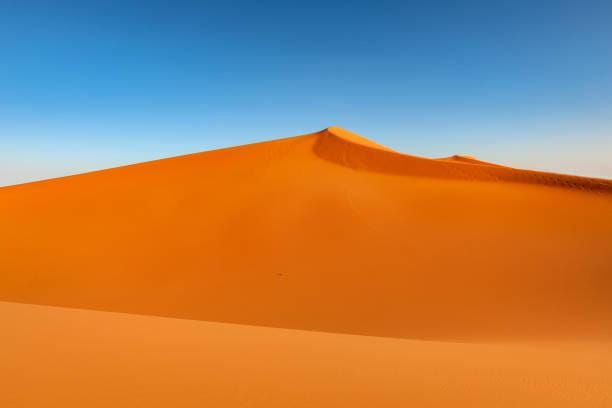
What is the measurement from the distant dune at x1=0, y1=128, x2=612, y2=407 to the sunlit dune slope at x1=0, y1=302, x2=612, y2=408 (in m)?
0.04

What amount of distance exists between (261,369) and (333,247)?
296 inches

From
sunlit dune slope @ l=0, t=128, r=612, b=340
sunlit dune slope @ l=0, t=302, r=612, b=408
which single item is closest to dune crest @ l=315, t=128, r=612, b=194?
sunlit dune slope @ l=0, t=128, r=612, b=340

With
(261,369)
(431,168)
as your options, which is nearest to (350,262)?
(261,369)

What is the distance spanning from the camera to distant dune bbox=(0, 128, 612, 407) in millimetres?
4469

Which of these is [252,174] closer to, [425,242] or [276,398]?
[425,242]

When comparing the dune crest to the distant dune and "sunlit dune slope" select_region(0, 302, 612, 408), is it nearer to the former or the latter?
the distant dune

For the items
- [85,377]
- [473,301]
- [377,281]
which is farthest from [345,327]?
[85,377]

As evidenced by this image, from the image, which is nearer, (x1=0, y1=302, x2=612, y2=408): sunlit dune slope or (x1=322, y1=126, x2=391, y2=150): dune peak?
(x1=0, y1=302, x2=612, y2=408): sunlit dune slope

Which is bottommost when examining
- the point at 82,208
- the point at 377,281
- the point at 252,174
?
the point at 377,281

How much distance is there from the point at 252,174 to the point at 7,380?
592 inches

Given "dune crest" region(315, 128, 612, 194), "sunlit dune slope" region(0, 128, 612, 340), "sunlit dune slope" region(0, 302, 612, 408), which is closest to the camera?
"sunlit dune slope" region(0, 302, 612, 408)

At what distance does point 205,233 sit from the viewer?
1229cm

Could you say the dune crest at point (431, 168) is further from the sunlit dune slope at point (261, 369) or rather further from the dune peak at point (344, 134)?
the sunlit dune slope at point (261, 369)

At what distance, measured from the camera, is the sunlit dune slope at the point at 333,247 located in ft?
25.2
